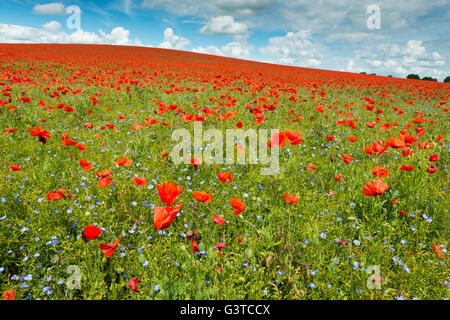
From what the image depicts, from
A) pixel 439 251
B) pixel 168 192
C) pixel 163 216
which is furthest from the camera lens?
pixel 439 251

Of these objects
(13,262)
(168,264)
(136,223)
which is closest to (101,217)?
(136,223)

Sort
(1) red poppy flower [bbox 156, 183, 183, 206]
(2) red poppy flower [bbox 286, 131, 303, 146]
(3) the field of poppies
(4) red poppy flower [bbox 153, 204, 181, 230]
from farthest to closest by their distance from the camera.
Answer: (2) red poppy flower [bbox 286, 131, 303, 146] < (3) the field of poppies < (1) red poppy flower [bbox 156, 183, 183, 206] < (4) red poppy flower [bbox 153, 204, 181, 230]

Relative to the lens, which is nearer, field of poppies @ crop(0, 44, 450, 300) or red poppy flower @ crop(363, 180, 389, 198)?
field of poppies @ crop(0, 44, 450, 300)

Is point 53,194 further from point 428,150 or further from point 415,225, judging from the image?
point 428,150

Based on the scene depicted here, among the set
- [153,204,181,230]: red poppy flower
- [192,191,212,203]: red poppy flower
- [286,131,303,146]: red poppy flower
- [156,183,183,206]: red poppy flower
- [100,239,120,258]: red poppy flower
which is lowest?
[100,239,120,258]: red poppy flower

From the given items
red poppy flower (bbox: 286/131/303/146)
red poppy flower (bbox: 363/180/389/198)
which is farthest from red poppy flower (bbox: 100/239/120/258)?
red poppy flower (bbox: 363/180/389/198)

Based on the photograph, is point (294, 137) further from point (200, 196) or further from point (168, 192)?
point (168, 192)

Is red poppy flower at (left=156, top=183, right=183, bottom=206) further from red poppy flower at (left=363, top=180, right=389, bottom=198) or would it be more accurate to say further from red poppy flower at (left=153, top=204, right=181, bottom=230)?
red poppy flower at (left=363, top=180, right=389, bottom=198)

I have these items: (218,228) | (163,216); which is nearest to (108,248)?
(163,216)

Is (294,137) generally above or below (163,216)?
above

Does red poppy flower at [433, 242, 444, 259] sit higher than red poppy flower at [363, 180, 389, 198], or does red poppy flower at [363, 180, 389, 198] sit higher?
red poppy flower at [363, 180, 389, 198]

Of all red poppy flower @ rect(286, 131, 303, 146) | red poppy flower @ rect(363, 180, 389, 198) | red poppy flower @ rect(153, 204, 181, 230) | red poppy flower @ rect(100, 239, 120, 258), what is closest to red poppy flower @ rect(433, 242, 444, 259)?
red poppy flower @ rect(363, 180, 389, 198)

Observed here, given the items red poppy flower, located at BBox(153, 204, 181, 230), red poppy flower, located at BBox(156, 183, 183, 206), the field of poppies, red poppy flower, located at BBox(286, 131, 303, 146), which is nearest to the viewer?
red poppy flower, located at BBox(153, 204, 181, 230)
